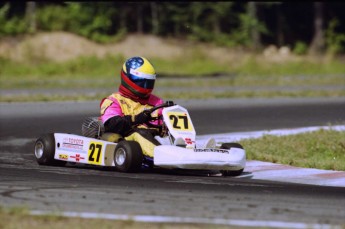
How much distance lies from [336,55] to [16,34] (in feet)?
47.3

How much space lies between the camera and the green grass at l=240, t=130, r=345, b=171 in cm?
1139

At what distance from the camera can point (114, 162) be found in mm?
10625

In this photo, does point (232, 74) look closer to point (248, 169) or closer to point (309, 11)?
point (309, 11)

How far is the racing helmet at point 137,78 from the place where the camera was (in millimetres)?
11273

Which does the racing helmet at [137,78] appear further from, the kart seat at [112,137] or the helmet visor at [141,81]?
the kart seat at [112,137]

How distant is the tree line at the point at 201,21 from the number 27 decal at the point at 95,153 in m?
27.2

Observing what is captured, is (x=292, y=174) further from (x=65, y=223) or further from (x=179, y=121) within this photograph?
(x=65, y=223)

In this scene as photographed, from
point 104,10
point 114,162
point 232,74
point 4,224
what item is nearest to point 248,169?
point 114,162

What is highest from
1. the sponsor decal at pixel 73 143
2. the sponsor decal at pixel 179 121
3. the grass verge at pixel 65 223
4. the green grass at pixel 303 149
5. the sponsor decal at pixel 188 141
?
the sponsor decal at pixel 179 121

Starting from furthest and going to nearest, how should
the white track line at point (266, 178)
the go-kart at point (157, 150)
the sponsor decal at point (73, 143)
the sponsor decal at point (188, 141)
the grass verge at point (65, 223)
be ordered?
the sponsor decal at point (73, 143)
the sponsor decal at point (188, 141)
the go-kart at point (157, 150)
the white track line at point (266, 178)
the grass verge at point (65, 223)

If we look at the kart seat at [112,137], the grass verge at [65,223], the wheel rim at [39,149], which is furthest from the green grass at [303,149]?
the grass verge at [65,223]

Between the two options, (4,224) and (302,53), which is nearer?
(4,224)

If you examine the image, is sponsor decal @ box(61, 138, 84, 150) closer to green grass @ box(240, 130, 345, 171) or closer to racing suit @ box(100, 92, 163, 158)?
racing suit @ box(100, 92, 163, 158)

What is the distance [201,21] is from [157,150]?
107 ft
